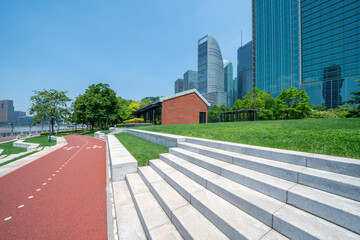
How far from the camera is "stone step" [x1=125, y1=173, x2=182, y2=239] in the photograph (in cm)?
233

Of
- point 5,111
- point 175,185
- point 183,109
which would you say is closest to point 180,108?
point 183,109

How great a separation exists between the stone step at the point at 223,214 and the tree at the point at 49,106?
39371mm

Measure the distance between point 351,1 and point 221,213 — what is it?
118 meters

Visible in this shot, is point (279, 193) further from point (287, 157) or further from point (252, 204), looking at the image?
point (287, 157)

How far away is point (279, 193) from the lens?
2.32m

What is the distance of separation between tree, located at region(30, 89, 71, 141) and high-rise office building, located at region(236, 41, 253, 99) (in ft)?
557

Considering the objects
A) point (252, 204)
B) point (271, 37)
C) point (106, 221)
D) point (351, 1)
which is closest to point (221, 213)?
point (252, 204)

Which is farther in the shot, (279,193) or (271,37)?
(271,37)

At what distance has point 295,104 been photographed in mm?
30562

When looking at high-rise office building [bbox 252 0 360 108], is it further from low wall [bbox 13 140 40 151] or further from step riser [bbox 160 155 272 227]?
→ low wall [bbox 13 140 40 151]

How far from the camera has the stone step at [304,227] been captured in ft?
5.21

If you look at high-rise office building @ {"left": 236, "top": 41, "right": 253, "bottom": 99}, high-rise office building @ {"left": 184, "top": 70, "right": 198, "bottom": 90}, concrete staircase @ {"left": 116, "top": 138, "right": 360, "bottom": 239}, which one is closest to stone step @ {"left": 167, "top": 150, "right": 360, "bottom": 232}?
concrete staircase @ {"left": 116, "top": 138, "right": 360, "bottom": 239}

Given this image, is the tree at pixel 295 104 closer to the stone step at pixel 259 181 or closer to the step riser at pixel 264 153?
the step riser at pixel 264 153

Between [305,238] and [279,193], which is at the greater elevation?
[279,193]
